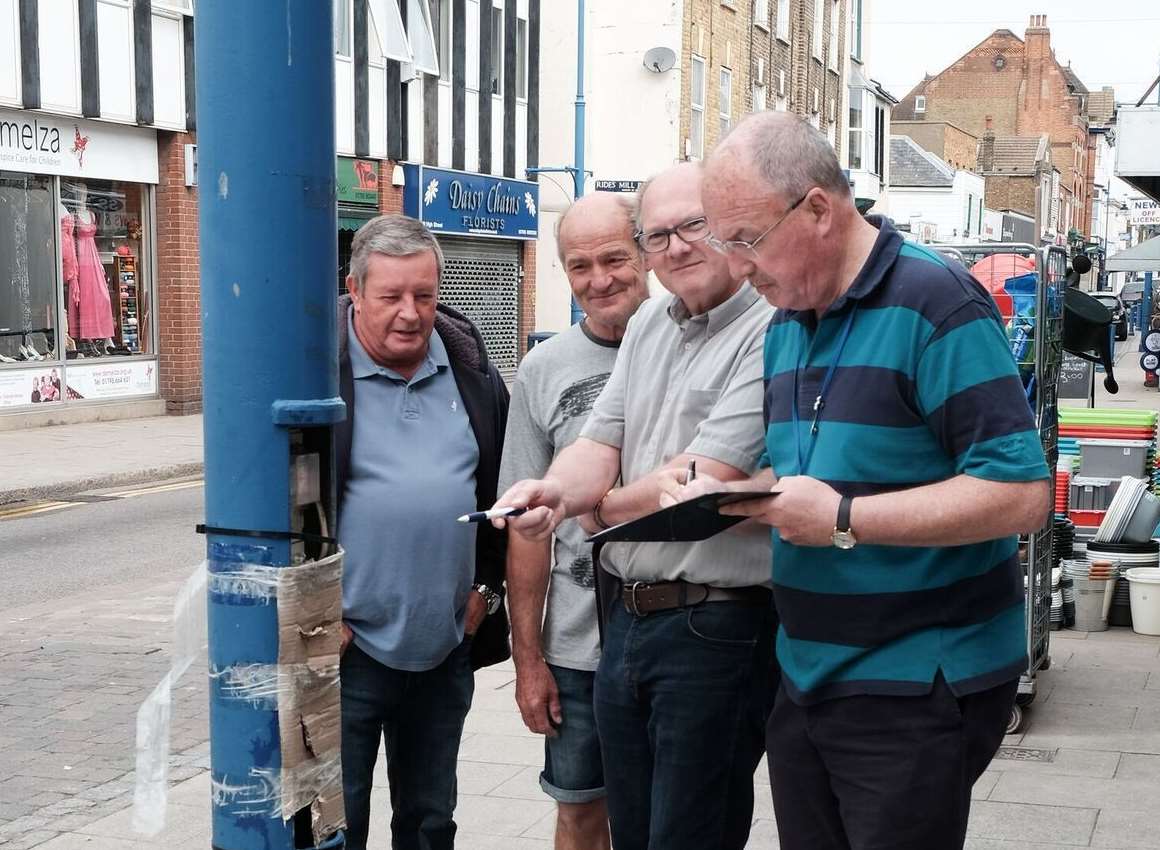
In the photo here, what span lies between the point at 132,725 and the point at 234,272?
14.9 feet

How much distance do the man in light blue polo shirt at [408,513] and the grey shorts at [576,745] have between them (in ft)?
0.87

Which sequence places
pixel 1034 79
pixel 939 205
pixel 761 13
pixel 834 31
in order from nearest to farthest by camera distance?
pixel 761 13
pixel 834 31
pixel 939 205
pixel 1034 79

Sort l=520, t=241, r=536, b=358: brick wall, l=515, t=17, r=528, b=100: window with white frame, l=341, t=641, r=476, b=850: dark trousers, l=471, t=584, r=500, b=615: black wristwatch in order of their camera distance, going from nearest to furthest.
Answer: l=341, t=641, r=476, b=850: dark trousers → l=471, t=584, r=500, b=615: black wristwatch → l=515, t=17, r=528, b=100: window with white frame → l=520, t=241, r=536, b=358: brick wall

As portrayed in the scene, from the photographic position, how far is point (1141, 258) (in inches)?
648

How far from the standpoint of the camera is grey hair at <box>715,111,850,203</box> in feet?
7.99

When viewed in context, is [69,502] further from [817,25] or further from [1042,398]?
[817,25]

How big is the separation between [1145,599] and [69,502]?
9.31 metres

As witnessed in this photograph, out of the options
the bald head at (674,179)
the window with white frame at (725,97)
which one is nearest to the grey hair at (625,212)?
the bald head at (674,179)

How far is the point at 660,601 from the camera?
2980mm

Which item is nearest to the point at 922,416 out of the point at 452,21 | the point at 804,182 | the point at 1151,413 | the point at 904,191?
the point at 804,182

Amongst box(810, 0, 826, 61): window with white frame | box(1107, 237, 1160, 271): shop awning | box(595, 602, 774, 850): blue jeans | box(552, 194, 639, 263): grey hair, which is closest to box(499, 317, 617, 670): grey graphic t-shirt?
box(552, 194, 639, 263): grey hair

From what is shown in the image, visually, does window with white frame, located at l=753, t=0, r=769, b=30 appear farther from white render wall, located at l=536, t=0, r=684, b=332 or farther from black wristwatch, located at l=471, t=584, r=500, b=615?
black wristwatch, located at l=471, t=584, r=500, b=615

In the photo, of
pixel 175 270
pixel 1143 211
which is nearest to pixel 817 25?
pixel 1143 211

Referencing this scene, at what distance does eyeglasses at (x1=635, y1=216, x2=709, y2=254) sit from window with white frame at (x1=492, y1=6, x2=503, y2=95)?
1039 inches
